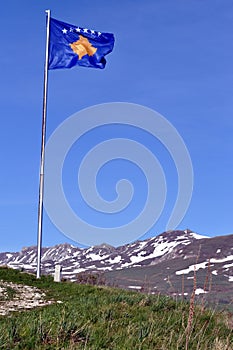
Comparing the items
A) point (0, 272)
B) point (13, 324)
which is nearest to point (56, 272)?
point (0, 272)

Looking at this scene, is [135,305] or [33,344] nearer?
[33,344]

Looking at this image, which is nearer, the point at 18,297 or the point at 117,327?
the point at 117,327

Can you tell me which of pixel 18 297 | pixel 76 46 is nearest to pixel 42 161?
pixel 76 46

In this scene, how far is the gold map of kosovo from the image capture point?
27.3 m

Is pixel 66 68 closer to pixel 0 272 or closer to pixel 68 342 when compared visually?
pixel 0 272

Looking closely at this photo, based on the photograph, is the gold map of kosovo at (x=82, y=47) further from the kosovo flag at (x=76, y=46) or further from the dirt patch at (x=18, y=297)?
the dirt patch at (x=18, y=297)

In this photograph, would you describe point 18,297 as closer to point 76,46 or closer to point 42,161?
point 42,161

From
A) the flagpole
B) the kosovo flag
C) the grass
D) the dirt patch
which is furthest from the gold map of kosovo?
the grass

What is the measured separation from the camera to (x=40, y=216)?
84.0ft

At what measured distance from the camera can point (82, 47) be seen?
2738 cm

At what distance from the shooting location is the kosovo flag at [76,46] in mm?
27172

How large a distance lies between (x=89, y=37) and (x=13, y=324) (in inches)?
736

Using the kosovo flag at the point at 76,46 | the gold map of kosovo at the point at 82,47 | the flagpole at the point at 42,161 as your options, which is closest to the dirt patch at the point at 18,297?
the flagpole at the point at 42,161

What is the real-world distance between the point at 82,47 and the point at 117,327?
17427 millimetres
